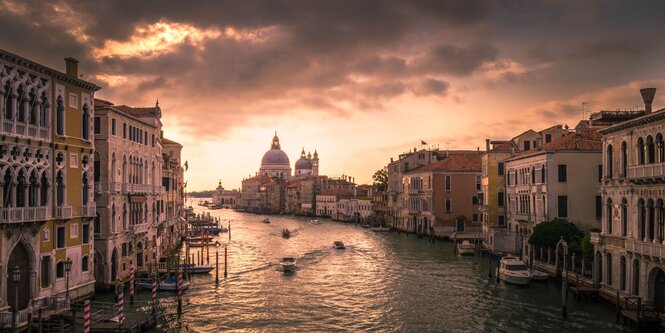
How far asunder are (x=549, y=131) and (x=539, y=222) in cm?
840

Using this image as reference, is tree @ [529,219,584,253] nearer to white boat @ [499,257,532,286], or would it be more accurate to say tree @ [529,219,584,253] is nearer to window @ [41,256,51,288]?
white boat @ [499,257,532,286]

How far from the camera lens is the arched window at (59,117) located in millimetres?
20986

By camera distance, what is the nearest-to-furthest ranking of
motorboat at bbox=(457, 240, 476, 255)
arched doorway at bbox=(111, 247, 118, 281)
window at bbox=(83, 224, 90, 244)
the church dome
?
window at bbox=(83, 224, 90, 244), arched doorway at bbox=(111, 247, 118, 281), motorboat at bbox=(457, 240, 476, 255), the church dome

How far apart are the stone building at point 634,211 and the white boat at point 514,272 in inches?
156

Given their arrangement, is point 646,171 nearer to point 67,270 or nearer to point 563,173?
point 563,173

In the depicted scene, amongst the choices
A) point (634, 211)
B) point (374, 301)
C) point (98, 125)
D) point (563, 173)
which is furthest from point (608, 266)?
point (98, 125)

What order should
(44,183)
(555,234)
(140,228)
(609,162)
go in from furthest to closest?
(140,228), (555,234), (609,162), (44,183)

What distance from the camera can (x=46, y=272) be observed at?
20.3m

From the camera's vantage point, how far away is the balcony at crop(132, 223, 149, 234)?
29.3m

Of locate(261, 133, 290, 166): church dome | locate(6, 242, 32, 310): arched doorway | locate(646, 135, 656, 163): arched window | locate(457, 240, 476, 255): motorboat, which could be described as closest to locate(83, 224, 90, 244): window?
locate(6, 242, 32, 310): arched doorway

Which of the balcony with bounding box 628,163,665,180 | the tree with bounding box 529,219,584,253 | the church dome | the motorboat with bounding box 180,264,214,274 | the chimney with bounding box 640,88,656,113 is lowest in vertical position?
the motorboat with bounding box 180,264,214,274

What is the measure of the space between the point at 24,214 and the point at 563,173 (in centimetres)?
2591

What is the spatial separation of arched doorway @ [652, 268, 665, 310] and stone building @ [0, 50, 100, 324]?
20001mm

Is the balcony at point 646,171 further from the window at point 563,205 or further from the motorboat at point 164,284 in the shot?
the motorboat at point 164,284
